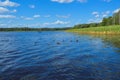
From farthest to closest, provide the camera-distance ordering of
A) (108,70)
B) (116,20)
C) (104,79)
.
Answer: (116,20)
(108,70)
(104,79)

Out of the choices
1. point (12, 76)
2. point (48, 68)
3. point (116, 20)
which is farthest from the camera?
point (116, 20)

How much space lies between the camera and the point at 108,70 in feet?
45.8

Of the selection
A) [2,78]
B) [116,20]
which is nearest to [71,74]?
[2,78]

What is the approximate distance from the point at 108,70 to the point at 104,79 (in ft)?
7.51

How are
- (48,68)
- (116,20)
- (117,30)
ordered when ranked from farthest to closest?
(116,20) → (117,30) → (48,68)

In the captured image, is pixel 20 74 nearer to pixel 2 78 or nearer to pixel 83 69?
pixel 2 78

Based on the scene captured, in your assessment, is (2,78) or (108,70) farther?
(108,70)

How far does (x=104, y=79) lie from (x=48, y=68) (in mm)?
4765

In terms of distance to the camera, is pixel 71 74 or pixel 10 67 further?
pixel 10 67

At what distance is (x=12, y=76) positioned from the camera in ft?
42.0

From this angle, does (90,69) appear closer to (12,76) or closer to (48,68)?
(48,68)

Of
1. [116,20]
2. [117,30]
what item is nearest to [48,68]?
[117,30]

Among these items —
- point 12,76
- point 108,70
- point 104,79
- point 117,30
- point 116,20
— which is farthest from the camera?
point 116,20

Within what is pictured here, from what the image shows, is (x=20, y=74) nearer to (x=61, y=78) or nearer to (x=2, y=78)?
(x=2, y=78)
